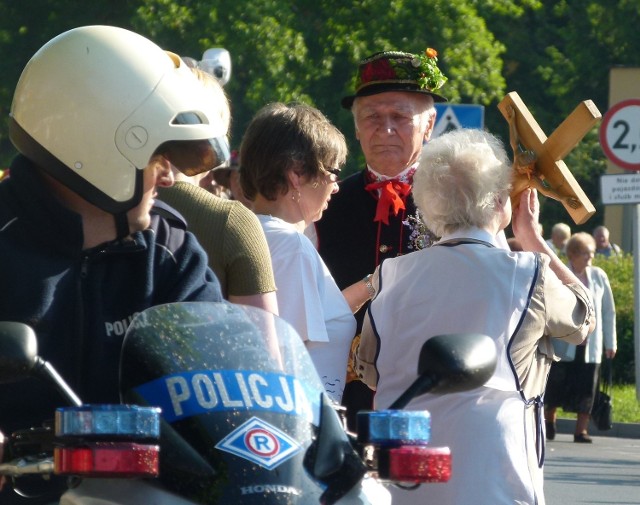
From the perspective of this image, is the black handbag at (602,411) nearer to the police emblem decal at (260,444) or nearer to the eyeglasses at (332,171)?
the eyeglasses at (332,171)

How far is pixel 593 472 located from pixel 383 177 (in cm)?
764

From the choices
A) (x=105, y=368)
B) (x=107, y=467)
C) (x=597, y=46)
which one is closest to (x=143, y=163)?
(x=105, y=368)

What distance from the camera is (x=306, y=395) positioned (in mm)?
2879

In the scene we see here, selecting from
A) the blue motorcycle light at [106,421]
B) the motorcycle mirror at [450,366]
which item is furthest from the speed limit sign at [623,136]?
the blue motorcycle light at [106,421]

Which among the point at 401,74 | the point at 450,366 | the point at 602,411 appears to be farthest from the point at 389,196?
the point at 602,411

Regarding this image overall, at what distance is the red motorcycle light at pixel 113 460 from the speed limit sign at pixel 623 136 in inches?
559

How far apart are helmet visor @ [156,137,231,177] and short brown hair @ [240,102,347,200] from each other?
1.62 metres

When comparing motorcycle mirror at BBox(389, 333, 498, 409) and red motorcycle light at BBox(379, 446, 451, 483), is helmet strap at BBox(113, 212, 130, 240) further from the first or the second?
red motorcycle light at BBox(379, 446, 451, 483)

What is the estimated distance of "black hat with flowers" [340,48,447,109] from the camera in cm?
598

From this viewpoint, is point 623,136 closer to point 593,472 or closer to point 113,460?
point 593,472

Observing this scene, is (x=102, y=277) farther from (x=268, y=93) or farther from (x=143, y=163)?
(x=268, y=93)

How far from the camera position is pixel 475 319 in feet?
15.0

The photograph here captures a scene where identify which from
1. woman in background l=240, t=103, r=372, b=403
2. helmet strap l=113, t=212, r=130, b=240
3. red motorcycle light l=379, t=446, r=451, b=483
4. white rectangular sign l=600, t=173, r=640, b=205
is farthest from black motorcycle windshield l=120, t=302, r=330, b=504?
white rectangular sign l=600, t=173, r=640, b=205

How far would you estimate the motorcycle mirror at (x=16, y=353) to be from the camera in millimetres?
2730
